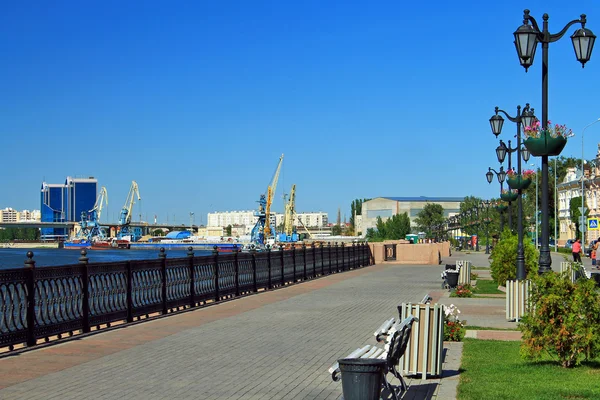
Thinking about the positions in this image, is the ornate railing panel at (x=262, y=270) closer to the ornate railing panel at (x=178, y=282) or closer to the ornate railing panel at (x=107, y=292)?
the ornate railing panel at (x=178, y=282)

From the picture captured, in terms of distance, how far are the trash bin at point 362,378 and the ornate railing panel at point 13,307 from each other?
6227mm

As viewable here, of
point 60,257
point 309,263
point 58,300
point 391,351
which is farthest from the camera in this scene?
point 60,257

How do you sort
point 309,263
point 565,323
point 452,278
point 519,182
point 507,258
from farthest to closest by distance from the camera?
point 309,263, point 452,278, point 507,258, point 519,182, point 565,323

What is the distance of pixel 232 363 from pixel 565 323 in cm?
418

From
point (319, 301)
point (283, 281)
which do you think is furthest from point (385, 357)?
point (283, 281)

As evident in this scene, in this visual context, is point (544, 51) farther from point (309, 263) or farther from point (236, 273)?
point (309, 263)

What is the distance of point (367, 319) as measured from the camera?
16578 mm

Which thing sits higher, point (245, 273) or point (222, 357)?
point (245, 273)

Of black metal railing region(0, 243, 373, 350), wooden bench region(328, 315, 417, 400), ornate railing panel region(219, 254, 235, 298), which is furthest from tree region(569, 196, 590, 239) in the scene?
wooden bench region(328, 315, 417, 400)

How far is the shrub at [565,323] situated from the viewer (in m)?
9.48

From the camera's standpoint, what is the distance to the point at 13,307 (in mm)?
11359

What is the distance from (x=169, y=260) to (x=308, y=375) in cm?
779

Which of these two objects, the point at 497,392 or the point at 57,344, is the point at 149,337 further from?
the point at 497,392

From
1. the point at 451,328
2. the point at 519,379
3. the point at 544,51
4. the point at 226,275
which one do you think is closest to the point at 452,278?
the point at 226,275
